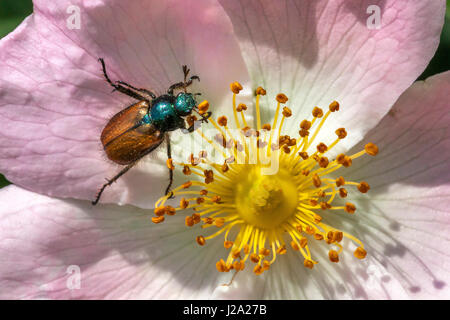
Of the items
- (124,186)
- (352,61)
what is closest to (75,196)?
(124,186)

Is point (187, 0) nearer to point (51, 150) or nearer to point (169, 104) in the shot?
point (169, 104)

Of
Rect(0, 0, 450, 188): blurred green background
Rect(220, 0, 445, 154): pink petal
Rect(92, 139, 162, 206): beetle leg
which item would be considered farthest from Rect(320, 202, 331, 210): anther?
Rect(0, 0, 450, 188): blurred green background

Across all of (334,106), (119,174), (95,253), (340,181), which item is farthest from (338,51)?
(95,253)

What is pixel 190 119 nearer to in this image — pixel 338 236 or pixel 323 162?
pixel 323 162

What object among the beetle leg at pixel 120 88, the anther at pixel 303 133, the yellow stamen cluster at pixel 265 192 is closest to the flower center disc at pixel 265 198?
the yellow stamen cluster at pixel 265 192

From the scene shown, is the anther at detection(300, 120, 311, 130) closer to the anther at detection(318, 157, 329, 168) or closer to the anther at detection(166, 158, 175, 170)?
the anther at detection(318, 157, 329, 168)

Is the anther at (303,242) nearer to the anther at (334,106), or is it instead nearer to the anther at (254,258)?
the anther at (254,258)
